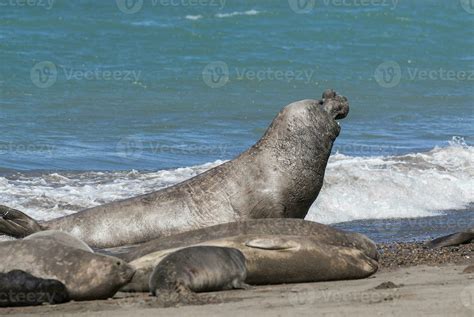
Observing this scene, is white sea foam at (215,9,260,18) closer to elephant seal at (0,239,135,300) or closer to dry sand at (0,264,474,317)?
dry sand at (0,264,474,317)

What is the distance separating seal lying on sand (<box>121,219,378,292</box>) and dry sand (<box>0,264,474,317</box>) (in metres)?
0.14

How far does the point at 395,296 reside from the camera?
7.00 metres

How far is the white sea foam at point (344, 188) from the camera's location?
1259 cm

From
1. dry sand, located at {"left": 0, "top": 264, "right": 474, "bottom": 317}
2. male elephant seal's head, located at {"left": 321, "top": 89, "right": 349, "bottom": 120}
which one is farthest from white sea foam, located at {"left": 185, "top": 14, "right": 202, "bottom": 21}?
dry sand, located at {"left": 0, "top": 264, "right": 474, "bottom": 317}

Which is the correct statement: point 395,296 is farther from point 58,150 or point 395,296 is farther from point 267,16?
point 267,16

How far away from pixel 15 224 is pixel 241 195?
1845mm

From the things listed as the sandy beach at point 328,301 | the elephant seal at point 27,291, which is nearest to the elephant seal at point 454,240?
the sandy beach at point 328,301

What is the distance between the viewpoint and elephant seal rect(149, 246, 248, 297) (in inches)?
280

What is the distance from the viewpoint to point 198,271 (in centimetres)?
734

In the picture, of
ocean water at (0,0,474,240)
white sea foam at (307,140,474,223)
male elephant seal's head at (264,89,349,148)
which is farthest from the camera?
ocean water at (0,0,474,240)

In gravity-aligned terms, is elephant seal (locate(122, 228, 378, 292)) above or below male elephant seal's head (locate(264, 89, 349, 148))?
below

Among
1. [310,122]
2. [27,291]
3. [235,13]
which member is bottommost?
[27,291]

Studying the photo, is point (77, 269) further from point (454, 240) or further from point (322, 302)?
point (454, 240)

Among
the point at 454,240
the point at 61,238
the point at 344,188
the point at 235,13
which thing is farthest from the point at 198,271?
the point at 235,13
